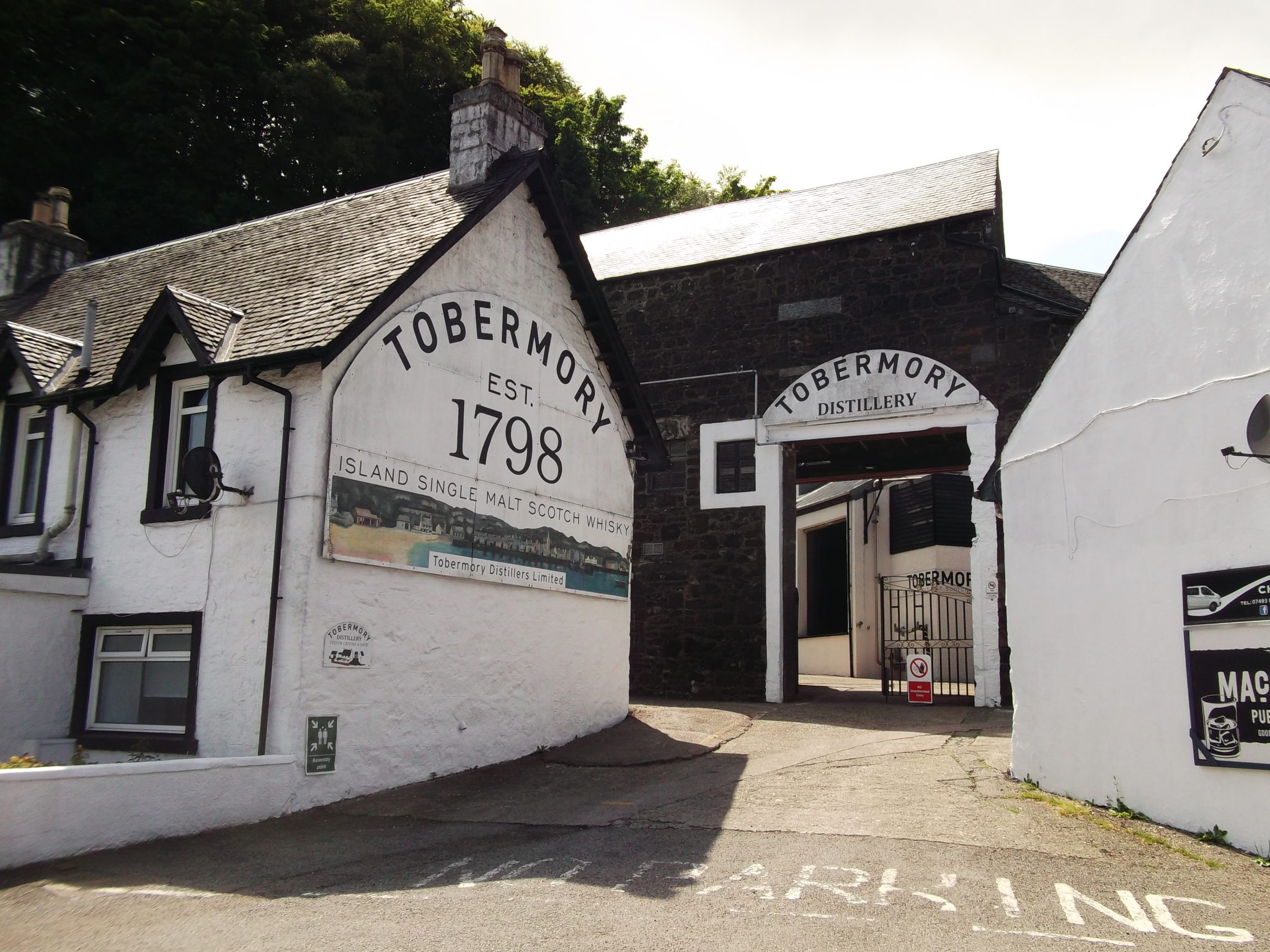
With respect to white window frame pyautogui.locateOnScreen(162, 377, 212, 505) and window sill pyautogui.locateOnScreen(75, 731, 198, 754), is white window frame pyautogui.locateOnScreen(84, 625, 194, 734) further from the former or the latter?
white window frame pyautogui.locateOnScreen(162, 377, 212, 505)

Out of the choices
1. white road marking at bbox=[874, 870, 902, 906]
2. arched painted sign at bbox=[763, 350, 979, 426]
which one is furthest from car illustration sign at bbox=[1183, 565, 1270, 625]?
arched painted sign at bbox=[763, 350, 979, 426]

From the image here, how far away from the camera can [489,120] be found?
15039 mm

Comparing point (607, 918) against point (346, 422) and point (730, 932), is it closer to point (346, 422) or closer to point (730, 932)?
point (730, 932)

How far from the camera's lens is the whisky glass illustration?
27.8ft

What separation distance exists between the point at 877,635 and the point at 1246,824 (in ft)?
65.3

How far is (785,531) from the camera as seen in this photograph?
744 inches

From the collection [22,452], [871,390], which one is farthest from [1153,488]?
[22,452]

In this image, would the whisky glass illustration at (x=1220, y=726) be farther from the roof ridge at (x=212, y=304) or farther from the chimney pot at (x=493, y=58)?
the chimney pot at (x=493, y=58)

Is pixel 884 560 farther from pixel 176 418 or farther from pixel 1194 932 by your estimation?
pixel 1194 932

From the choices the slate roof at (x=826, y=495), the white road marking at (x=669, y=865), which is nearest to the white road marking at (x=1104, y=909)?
the white road marking at (x=669, y=865)

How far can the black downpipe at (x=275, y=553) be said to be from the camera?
11.0m

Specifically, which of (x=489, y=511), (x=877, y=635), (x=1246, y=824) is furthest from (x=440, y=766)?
(x=877, y=635)

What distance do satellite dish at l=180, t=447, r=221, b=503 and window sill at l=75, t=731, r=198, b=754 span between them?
258 centimetres

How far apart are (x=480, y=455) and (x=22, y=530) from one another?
5.87 m
